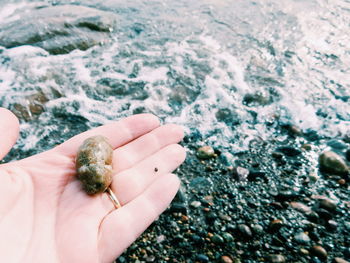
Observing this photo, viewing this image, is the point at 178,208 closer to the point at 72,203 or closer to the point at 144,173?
the point at 144,173

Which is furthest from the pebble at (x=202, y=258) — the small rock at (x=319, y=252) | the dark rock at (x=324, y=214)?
the dark rock at (x=324, y=214)

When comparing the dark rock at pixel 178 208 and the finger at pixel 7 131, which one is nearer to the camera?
the finger at pixel 7 131

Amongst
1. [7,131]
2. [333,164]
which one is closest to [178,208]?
[7,131]

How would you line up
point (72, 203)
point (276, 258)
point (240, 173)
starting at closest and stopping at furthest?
point (72, 203) → point (276, 258) → point (240, 173)

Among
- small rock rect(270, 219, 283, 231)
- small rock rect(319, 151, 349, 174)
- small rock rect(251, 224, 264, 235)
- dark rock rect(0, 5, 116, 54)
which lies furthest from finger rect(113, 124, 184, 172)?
dark rock rect(0, 5, 116, 54)

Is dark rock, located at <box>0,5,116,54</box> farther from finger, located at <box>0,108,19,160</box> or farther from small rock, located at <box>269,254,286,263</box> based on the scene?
small rock, located at <box>269,254,286,263</box>

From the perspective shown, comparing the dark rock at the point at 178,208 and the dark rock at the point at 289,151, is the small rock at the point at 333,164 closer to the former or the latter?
the dark rock at the point at 289,151
